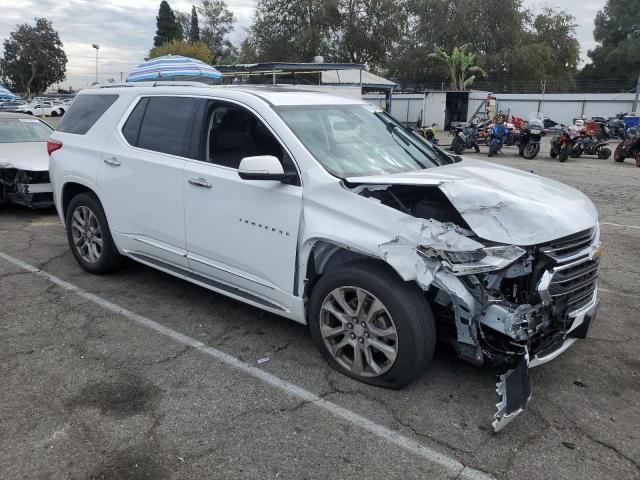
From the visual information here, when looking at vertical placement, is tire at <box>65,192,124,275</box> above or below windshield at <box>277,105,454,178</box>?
below

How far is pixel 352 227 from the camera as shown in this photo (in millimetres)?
3244

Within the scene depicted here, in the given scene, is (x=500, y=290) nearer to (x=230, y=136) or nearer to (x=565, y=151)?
(x=230, y=136)

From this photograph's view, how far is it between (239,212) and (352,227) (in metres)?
0.95

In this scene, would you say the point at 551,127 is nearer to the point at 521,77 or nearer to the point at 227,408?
the point at 521,77

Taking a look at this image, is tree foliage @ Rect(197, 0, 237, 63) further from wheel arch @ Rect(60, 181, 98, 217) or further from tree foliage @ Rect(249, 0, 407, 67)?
wheel arch @ Rect(60, 181, 98, 217)

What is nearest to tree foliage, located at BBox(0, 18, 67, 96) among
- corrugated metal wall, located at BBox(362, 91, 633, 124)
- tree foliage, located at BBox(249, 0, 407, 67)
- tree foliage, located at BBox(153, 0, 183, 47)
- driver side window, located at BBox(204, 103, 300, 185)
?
tree foliage, located at BBox(153, 0, 183, 47)

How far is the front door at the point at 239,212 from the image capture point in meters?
3.58

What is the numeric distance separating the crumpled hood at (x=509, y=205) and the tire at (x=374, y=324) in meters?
0.54

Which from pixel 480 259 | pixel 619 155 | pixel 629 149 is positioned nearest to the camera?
pixel 480 259

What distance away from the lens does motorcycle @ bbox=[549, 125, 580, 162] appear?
16.7 metres

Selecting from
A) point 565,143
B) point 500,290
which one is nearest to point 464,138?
point 565,143

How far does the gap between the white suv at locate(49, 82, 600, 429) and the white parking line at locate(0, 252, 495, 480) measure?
319mm

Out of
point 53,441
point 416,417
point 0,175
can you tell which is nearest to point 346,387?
point 416,417

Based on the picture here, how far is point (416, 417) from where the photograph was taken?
3.10m
